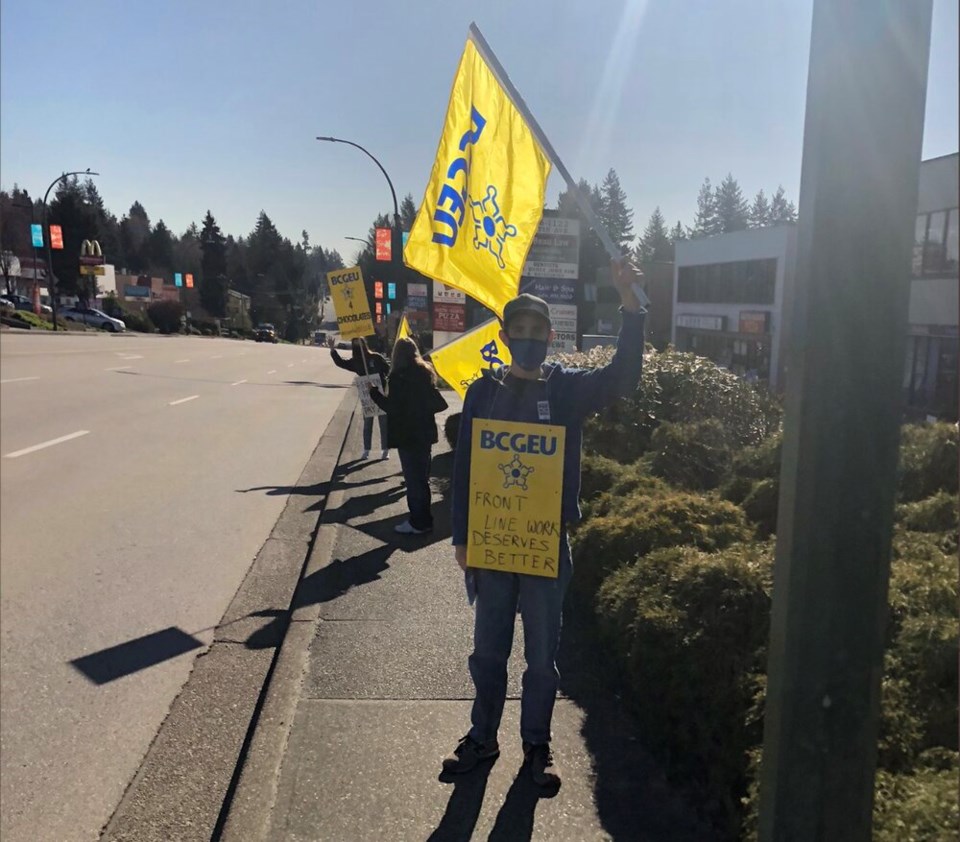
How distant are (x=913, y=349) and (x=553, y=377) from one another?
90.4 ft

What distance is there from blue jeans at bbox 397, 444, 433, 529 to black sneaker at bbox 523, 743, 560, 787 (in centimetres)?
→ 361

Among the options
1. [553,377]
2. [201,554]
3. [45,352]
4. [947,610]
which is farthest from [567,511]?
[45,352]

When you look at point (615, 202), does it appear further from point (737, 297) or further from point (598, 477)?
point (598, 477)

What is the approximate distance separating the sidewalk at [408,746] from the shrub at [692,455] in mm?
1793

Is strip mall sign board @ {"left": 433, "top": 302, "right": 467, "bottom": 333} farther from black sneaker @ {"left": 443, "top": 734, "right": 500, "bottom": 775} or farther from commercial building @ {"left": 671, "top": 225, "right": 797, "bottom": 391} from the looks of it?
commercial building @ {"left": 671, "top": 225, "right": 797, "bottom": 391}

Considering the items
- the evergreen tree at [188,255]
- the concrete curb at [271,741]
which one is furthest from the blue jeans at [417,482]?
the evergreen tree at [188,255]

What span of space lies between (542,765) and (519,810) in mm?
211

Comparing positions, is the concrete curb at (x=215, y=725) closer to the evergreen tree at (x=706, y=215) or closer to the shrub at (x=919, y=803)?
the shrub at (x=919, y=803)

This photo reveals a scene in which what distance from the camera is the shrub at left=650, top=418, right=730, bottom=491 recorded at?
626 centimetres

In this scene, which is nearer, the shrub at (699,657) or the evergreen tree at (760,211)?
the shrub at (699,657)

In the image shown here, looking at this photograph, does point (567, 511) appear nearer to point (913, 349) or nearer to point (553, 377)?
point (553, 377)

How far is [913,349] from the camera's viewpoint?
2706cm

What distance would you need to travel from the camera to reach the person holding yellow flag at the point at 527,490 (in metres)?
3.09

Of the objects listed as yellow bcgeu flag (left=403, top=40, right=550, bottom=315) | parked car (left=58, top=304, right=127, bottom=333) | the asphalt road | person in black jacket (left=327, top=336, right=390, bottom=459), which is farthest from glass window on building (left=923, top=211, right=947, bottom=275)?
parked car (left=58, top=304, right=127, bottom=333)
